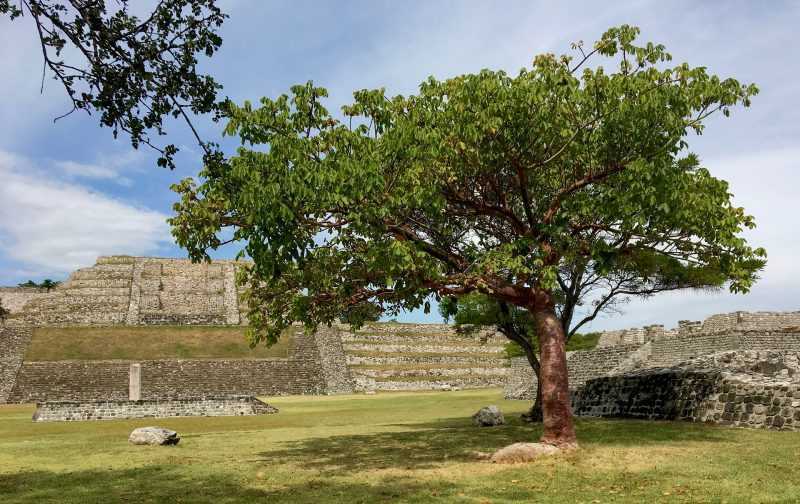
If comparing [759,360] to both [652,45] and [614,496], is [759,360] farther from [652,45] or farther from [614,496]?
[614,496]

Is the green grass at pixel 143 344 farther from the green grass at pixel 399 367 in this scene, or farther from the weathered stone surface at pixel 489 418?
the weathered stone surface at pixel 489 418

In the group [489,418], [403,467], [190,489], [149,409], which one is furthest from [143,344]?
[190,489]

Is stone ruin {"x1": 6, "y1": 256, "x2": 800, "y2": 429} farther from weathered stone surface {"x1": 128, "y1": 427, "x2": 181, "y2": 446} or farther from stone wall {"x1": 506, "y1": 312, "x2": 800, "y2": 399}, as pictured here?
weathered stone surface {"x1": 128, "y1": 427, "x2": 181, "y2": 446}

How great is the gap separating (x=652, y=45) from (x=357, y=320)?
9.16 metres

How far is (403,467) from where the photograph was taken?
1255 centimetres

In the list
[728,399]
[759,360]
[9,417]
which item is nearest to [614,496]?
[728,399]

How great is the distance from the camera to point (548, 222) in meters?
15.7

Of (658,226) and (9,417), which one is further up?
(658,226)

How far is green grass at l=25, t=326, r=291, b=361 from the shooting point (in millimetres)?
49531

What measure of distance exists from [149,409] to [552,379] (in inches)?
834

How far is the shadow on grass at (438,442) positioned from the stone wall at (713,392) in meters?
0.99

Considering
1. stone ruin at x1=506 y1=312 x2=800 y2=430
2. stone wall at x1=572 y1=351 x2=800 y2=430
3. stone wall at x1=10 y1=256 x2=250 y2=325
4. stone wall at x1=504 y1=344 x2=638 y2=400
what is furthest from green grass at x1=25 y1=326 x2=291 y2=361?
stone wall at x1=572 y1=351 x2=800 y2=430

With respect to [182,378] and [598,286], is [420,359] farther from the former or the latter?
[598,286]

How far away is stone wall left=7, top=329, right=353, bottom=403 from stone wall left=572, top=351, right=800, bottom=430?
24576mm
